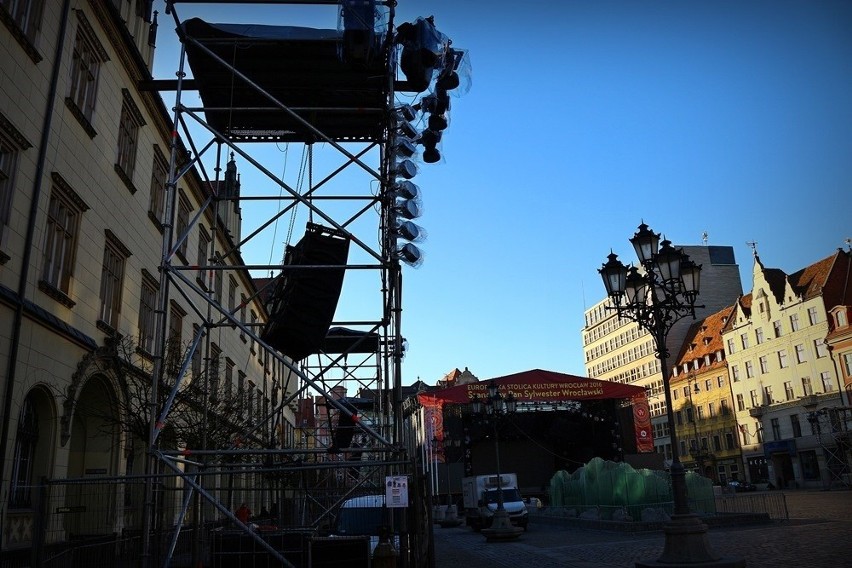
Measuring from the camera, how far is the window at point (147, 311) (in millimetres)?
18625

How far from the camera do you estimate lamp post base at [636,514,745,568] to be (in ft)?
35.2

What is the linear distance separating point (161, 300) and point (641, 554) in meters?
12.7

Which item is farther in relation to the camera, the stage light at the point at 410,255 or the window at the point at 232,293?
the window at the point at 232,293

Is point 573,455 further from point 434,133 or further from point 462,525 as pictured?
point 434,133

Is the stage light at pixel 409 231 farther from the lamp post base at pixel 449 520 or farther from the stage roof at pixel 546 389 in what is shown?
the stage roof at pixel 546 389

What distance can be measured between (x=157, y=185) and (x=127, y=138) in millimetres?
2680

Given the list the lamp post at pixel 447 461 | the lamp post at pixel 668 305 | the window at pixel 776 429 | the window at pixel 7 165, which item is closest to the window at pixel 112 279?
the window at pixel 7 165

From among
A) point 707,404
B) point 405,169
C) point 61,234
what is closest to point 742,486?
point 707,404

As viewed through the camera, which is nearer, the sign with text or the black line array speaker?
the sign with text

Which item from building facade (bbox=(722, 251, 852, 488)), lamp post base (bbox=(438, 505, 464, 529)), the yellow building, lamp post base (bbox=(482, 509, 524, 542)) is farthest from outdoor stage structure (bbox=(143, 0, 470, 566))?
the yellow building

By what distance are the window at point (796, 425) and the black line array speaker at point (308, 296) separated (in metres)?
54.9

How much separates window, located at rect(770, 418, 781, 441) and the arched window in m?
58.1

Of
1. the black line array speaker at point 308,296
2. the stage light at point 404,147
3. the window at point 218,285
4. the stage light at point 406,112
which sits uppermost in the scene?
the window at point 218,285

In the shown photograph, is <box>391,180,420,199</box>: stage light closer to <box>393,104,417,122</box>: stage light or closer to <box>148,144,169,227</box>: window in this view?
<box>393,104,417,122</box>: stage light
